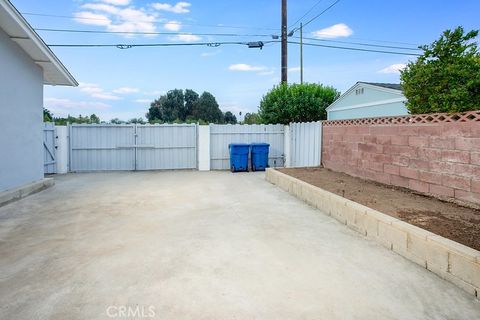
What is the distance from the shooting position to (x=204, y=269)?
12.5 ft

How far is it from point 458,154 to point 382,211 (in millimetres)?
1831

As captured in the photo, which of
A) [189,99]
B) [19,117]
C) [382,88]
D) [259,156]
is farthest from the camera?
[189,99]

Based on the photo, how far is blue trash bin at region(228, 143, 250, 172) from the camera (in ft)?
43.9

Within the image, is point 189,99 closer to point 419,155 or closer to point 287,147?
point 287,147

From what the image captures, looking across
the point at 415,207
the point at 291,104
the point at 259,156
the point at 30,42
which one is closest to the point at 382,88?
the point at 291,104

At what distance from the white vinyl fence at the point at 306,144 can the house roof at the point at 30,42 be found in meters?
8.36

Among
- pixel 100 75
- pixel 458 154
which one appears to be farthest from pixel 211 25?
pixel 458 154

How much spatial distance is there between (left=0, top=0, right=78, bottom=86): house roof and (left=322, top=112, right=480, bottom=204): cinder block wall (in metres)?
8.52

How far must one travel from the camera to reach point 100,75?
20172 millimetres

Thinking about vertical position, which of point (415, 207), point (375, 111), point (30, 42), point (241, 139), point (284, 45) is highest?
point (284, 45)

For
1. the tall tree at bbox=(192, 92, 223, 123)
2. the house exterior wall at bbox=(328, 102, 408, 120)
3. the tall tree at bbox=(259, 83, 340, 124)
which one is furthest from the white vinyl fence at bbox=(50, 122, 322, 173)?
the tall tree at bbox=(192, 92, 223, 123)

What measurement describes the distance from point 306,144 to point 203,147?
4.42 meters

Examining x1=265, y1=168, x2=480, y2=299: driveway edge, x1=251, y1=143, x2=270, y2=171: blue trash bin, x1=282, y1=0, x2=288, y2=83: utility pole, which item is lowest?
x1=265, y1=168, x2=480, y2=299: driveway edge

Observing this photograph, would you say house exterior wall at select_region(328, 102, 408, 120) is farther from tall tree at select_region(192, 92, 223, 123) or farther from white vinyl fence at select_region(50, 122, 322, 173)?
tall tree at select_region(192, 92, 223, 123)
